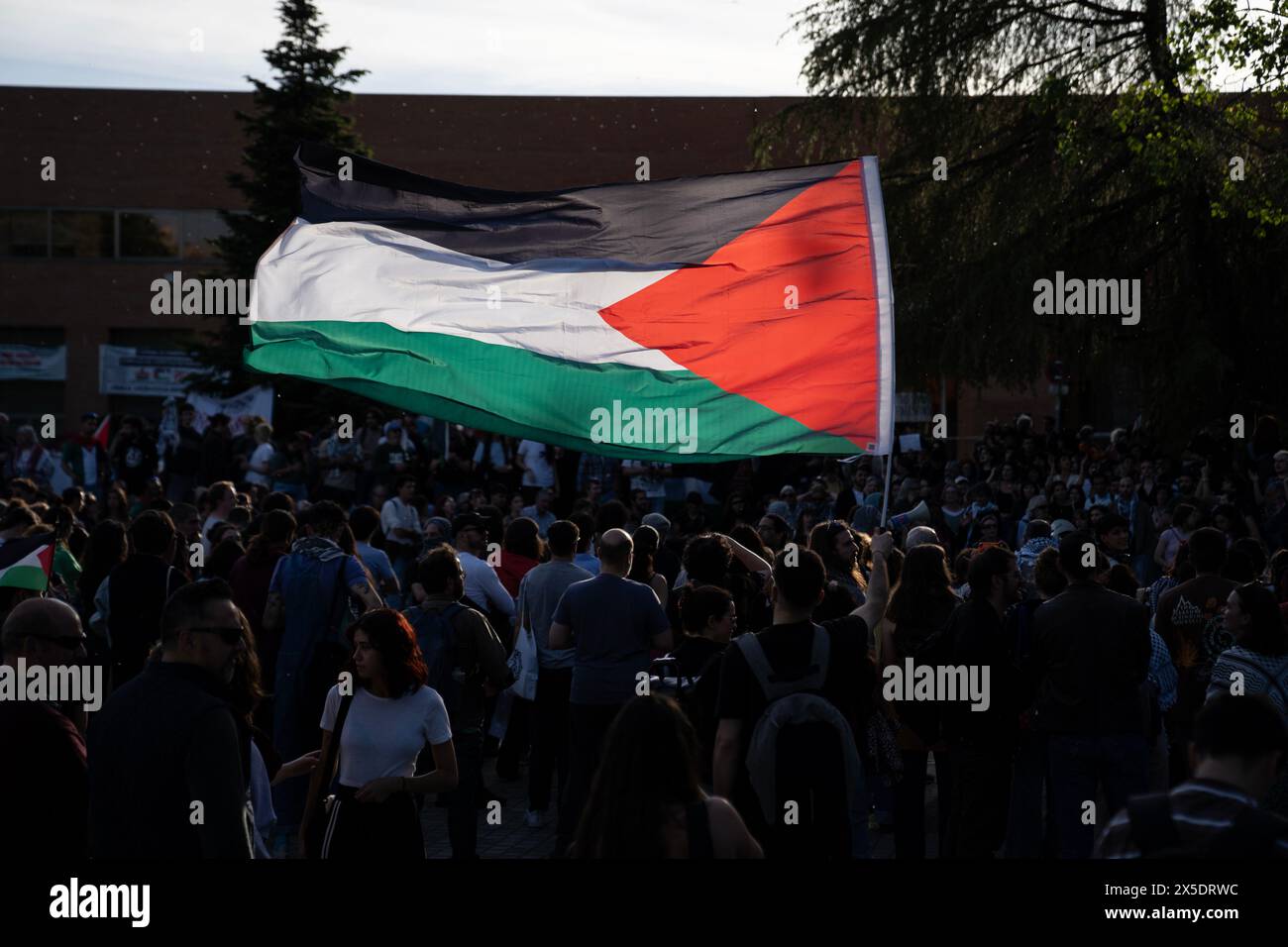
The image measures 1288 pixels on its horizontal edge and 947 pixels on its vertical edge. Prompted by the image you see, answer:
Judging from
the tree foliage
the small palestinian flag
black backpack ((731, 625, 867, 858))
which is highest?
the tree foliage

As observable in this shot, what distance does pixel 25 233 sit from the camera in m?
43.6

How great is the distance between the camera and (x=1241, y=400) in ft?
67.6

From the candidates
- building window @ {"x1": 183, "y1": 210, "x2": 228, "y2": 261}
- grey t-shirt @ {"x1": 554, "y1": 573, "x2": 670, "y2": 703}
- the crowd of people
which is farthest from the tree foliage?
building window @ {"x1": 183, "y1": 210, "x2": 228, "y2": 261}

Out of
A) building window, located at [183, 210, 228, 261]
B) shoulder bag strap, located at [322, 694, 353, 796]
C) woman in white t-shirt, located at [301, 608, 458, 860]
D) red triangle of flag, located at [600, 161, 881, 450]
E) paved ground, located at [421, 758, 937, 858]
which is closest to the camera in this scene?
woman in white t-shirt, located at [301, 608, 458, 860]

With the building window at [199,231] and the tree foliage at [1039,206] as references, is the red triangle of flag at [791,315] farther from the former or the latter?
the building window at [199,231]

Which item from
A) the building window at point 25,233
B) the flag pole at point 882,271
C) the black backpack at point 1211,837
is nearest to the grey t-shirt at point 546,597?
the flag pole at point 882,271

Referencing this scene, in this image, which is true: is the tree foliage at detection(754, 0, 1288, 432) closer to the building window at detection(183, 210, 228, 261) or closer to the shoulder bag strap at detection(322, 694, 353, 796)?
the shoulder bag strap at detection(322, 694, 353, 796)

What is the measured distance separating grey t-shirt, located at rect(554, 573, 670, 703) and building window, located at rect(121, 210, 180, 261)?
3882cm

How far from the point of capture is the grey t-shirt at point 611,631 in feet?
25.2

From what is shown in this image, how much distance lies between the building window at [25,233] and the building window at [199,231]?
4.04 metres

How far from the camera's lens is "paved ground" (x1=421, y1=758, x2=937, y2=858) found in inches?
335
